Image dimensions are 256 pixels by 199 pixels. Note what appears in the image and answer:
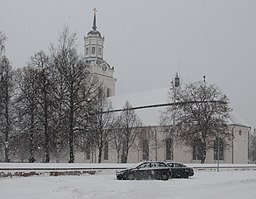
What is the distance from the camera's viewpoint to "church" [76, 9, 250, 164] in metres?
64.3

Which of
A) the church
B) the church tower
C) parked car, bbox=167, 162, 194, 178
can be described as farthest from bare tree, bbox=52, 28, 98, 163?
the church tower

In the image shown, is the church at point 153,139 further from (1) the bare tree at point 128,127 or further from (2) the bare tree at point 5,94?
(2) the bare tree at point 5,94

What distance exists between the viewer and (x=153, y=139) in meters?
70.1

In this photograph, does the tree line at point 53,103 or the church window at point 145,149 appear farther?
the church window at point 145,149

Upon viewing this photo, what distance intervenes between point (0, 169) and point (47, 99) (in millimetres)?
13475

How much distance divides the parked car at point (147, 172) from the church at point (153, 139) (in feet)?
108

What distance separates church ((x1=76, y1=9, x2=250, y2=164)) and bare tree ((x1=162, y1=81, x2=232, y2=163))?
775 cm

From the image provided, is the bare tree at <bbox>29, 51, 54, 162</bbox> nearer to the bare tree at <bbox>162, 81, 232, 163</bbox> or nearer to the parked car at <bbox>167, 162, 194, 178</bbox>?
the parked car at <bbox>167, 162, 194, 178</bbox>

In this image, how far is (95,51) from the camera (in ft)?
285

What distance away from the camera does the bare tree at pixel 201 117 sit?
172ft

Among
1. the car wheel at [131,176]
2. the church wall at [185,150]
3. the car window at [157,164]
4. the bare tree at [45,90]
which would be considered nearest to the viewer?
the car wheel at [131,176]

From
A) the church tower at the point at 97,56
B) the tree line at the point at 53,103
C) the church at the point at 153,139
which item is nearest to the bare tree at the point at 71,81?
the tree line at the point at 53,103

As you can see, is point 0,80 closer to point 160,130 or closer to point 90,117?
point 90,117

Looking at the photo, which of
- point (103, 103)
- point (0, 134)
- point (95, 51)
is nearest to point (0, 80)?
point (0, 134)
